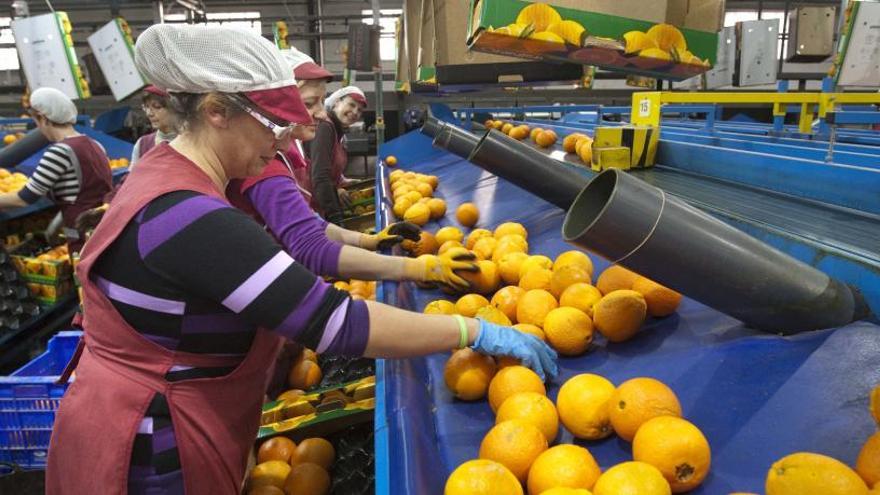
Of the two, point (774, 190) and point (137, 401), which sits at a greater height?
point (774, 190)

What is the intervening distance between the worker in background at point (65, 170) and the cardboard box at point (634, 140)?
13.4 ft

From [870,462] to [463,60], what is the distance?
2.93m

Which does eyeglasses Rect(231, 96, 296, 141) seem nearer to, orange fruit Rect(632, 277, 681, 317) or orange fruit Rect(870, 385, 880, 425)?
orange fruit Rect(632, 277, 681, 317)

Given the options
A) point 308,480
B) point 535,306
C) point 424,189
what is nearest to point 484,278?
point 535,306

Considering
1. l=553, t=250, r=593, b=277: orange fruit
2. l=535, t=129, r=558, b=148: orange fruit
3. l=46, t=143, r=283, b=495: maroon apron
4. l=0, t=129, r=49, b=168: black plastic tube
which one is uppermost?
l=535, t=129, r=558, b=148: orange fruit

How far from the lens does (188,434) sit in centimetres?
139

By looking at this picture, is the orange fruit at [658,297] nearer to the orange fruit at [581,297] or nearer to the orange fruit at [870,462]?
the orange fruit at [581,297]

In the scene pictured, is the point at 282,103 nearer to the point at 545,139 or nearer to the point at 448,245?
the point at 448,245

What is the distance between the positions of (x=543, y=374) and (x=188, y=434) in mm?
876

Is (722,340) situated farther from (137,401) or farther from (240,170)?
(137,401)

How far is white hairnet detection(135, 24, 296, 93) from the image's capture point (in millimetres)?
1312

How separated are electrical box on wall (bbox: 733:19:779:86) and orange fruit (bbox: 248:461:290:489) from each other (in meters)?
6.83

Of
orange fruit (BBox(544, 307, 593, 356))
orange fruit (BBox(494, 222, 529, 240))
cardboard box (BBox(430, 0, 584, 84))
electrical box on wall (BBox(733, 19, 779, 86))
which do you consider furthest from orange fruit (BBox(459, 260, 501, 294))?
electrical box on wall (BBox(733, 19, 779, 86))

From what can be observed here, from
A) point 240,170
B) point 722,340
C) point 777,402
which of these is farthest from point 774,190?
point 240,170
